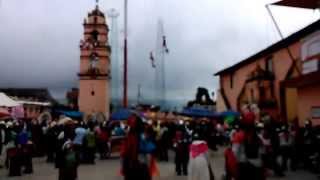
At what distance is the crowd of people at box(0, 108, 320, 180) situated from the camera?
10133 millimetres

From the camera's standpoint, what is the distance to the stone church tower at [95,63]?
74.4 metres

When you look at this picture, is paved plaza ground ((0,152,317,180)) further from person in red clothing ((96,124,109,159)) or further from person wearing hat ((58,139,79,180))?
person wearing hat ((58,139,79,180))

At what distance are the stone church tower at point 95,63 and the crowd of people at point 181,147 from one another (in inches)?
1556

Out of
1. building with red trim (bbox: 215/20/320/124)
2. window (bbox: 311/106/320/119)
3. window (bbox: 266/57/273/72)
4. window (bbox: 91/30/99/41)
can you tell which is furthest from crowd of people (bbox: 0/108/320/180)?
window (bbox: 91/30/99/41)

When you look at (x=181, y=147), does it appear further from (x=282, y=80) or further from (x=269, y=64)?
(x=269, y=64)

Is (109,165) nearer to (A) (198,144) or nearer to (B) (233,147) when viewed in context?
(A) (198,144)

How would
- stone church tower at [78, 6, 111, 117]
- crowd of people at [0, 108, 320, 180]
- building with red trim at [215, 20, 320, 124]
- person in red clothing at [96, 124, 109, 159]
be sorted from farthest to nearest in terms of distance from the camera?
stone church tower at [78, 6, 111, 117] < person in red clothing at [96, 124, 109, 159] < building with red trim at [215, 20, 320, 124] < crowd of people at [0, 108, 320, 180]

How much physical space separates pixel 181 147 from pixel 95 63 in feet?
187

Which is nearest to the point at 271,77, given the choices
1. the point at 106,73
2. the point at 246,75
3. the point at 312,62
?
the point at 246,75

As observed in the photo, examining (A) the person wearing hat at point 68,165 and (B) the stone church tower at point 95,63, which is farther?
(B) the stone church tower at point 95,63

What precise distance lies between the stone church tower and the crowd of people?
39.5 metres

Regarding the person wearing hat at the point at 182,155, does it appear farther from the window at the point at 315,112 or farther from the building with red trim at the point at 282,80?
the window at the point at 315,112

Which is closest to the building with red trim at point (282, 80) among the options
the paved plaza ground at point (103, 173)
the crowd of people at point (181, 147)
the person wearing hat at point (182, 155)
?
the crowd of people at point (181, 147)

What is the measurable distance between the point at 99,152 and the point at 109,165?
4.46m
